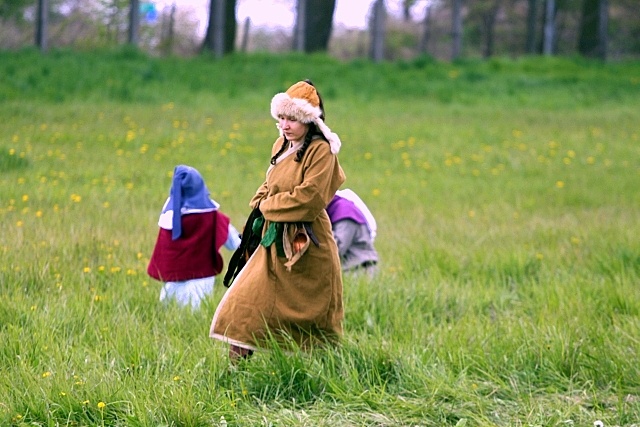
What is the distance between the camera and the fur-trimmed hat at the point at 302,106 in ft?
15.3

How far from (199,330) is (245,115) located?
1006cm

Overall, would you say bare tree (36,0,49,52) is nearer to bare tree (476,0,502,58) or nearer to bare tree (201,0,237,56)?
bare tree (201,0,237,56)

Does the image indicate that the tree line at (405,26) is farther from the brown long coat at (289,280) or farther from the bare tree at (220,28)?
the brown long coat at (289,280)

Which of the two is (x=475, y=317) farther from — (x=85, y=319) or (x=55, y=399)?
(x=55, y=399)

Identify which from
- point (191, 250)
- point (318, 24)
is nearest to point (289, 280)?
point (191, 250)

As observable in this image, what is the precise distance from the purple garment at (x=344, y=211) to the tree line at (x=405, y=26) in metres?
13.8

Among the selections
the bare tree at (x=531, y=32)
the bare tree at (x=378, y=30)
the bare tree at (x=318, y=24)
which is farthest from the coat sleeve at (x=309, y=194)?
the bare tree at (x=531, y=32)

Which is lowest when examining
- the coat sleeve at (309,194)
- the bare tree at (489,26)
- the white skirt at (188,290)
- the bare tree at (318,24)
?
the white skirt at (188,290)

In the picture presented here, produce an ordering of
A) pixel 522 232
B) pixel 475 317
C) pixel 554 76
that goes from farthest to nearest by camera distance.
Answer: pixel 554 76 → pixel 522 232 → pixel 475 317

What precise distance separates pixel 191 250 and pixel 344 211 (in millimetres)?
1049

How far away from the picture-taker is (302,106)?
184 inches

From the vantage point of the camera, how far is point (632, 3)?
34125 mm

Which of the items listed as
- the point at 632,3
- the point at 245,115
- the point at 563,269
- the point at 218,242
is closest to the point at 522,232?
the point at 563,269

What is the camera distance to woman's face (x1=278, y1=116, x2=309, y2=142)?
15.5ft
